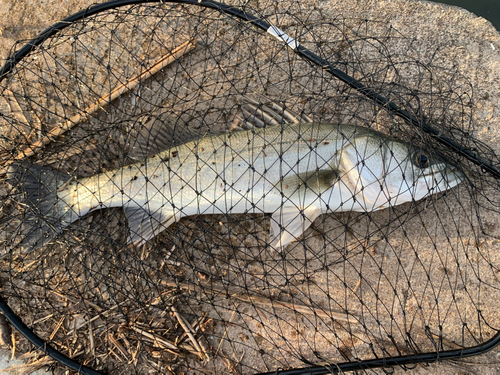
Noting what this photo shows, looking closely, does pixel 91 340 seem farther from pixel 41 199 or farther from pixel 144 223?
pixel 41 199

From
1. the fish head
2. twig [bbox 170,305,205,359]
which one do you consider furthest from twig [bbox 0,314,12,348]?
the fish head

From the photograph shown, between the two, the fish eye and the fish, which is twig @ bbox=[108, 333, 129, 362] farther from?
the fish eye

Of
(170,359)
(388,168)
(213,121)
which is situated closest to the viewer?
(388,168)

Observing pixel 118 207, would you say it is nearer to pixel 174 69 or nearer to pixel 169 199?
pixel 169 199

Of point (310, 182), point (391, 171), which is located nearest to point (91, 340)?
point (310, 182)

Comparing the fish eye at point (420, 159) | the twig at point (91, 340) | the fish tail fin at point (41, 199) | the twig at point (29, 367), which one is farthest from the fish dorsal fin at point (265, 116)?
the twig at point (29, 367)

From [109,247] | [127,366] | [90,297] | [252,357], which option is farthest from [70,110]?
[252,357]

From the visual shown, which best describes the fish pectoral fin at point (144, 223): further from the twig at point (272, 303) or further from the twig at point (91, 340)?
the twig at point (91, 340)

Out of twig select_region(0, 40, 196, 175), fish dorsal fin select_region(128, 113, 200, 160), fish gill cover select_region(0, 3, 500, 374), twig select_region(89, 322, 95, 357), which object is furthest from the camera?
twig select_region(0, 40, 196, 175)
